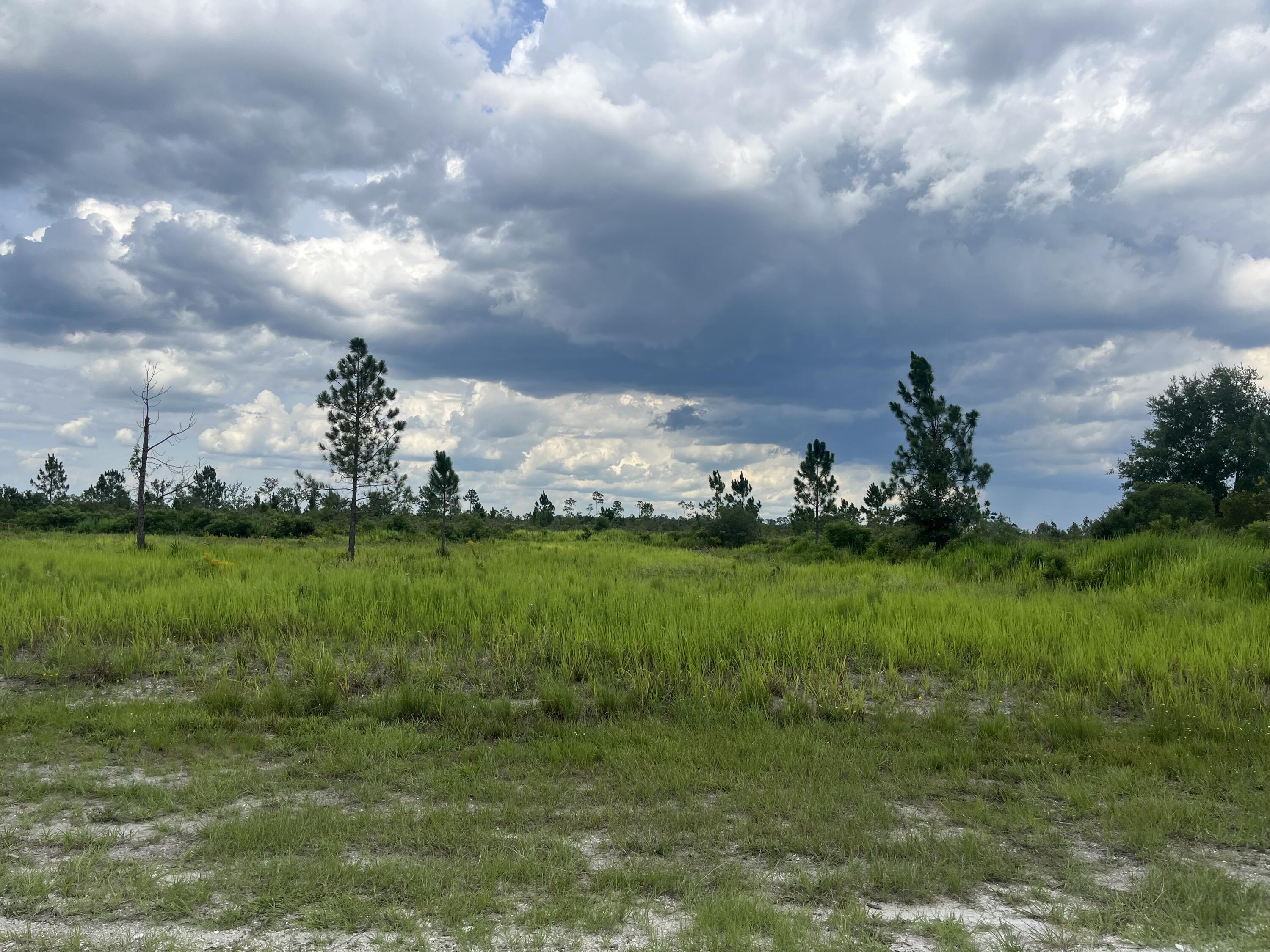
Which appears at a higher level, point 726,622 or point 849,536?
point 849,536

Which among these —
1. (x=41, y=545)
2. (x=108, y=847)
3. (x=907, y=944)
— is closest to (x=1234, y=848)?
(x=907, y=944)

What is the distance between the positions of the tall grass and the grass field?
75 mm

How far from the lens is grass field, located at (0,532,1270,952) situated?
4.28 m

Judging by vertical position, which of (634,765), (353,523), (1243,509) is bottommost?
(634,765)

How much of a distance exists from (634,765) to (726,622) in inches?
198

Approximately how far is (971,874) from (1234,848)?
91.0 inches

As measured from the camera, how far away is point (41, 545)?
25500mm

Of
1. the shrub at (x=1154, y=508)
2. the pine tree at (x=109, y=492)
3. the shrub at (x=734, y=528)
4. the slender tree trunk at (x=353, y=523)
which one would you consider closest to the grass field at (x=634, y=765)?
the slender tree trunk at (x=353, y=523)

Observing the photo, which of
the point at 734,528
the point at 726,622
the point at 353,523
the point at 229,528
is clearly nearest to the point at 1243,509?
the point at 726,622

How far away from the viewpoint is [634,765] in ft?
23.0

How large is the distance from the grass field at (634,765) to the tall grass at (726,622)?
7 centimetres

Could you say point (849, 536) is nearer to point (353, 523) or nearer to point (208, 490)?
point (353, 523)

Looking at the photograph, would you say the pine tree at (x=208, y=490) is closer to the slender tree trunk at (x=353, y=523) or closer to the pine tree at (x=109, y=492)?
the pine tree at (x=109, y=492)

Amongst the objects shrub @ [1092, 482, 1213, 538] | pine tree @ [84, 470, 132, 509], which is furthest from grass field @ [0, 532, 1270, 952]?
pine tree @ [84, 470, 132, 509]
